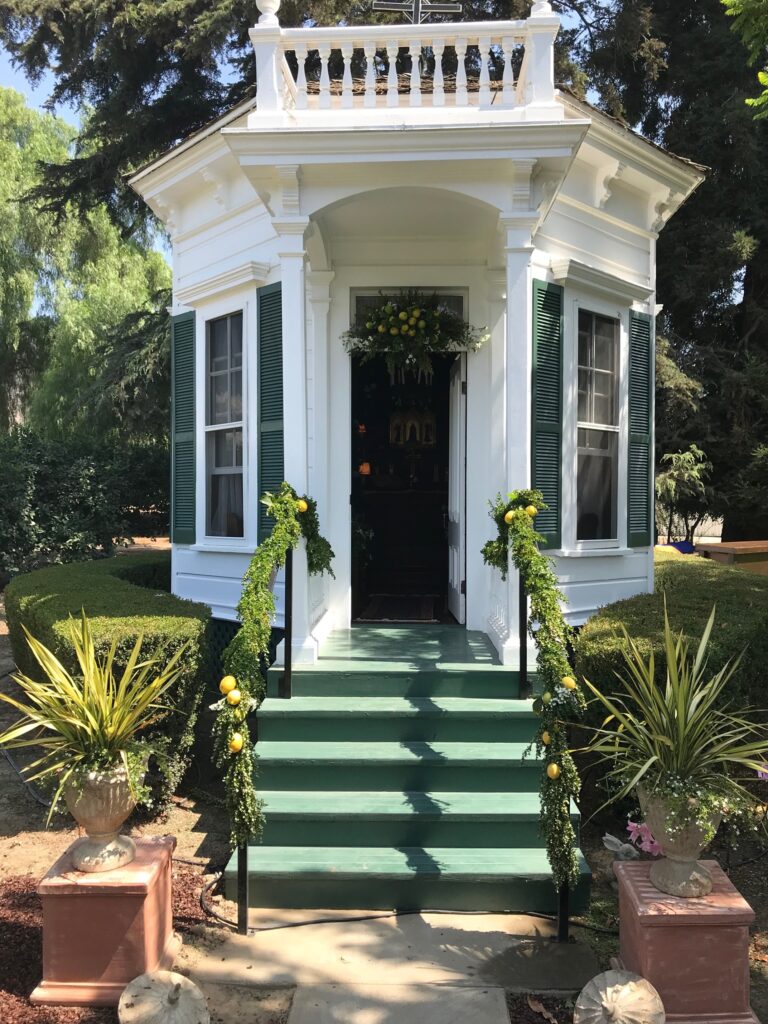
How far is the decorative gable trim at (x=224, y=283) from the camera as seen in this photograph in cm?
655

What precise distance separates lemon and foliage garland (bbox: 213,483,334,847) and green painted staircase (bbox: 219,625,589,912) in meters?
0.38

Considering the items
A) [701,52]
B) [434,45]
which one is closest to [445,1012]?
[434,45]

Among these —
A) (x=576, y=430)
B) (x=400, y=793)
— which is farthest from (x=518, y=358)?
(x=400, y=793)

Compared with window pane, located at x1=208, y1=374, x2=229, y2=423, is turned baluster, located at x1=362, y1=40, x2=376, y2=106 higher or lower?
higher

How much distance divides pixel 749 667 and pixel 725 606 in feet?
2.98

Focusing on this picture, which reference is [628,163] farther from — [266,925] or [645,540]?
[266,925]

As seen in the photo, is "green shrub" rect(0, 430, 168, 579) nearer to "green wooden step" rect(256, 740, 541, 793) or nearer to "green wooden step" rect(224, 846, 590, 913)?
"green wooden step" rect(256, 740, 541, 793)

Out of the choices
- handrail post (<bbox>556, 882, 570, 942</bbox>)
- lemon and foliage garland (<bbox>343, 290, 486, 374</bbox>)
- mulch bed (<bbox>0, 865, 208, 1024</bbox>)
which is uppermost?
lemon and foliage garland (<bbox>343, 290, 486, 374</bbox>)

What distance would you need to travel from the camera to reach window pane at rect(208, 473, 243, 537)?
7062mm

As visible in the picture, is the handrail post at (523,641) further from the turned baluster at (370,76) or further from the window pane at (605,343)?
the turned baluster at (370,76)

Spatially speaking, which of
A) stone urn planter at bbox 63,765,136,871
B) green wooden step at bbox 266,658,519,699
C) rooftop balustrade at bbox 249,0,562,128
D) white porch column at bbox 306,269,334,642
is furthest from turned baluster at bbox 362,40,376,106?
stone urn planter at bbox 63,765,136,871

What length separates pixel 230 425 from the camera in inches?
277

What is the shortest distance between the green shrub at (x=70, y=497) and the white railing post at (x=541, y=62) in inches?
427

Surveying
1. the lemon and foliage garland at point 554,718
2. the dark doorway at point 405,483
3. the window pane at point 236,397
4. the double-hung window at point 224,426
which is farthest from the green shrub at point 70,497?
the lemon and foliage garland at point 554,718
